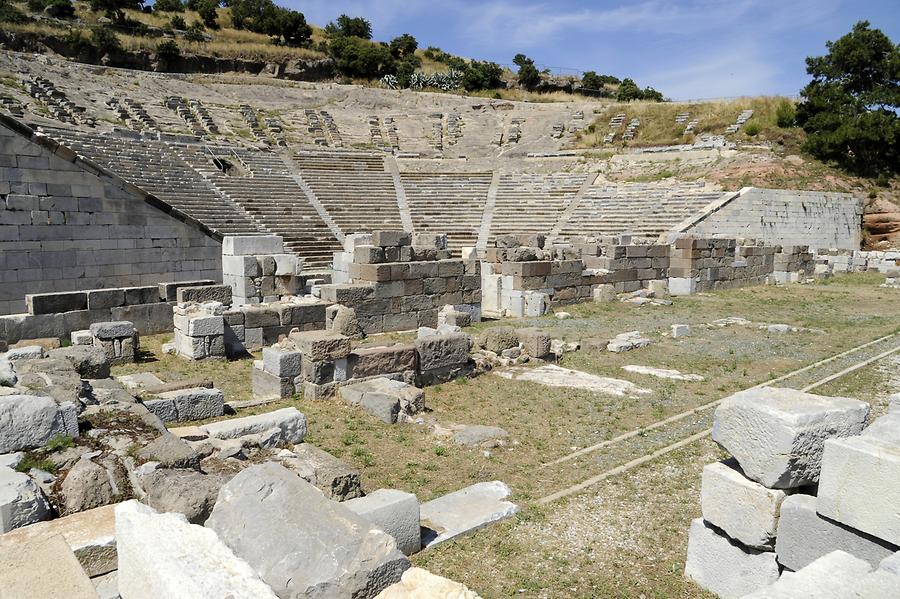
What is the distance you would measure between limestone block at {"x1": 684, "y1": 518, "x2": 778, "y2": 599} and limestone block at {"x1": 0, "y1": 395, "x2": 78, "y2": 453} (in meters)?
5.15

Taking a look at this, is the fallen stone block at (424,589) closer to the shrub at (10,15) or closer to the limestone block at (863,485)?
the limestone block at (863,485)

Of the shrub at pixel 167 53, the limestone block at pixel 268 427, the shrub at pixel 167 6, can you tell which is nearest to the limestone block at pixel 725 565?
the limestone block at pixel 268 427

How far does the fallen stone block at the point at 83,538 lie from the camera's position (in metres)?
3.68

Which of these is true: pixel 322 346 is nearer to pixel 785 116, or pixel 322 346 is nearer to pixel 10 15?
pixel 785 116

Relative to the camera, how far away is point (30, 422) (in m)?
4.97

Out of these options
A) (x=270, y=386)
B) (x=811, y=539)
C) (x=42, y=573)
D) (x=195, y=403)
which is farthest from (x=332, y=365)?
Result: (x=811, y=539)

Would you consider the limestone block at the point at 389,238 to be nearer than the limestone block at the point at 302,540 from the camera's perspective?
No

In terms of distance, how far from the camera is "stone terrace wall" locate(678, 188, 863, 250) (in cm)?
2883

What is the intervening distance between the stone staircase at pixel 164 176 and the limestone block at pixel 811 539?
A: 23.6 m

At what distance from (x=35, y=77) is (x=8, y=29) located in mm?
12798

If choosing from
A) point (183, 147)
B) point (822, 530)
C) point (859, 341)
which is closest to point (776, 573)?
point (822, 530)

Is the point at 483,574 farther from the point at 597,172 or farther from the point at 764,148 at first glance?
the point at 764,148

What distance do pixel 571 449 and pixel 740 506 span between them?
9.61 feet

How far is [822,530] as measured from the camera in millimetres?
3658
